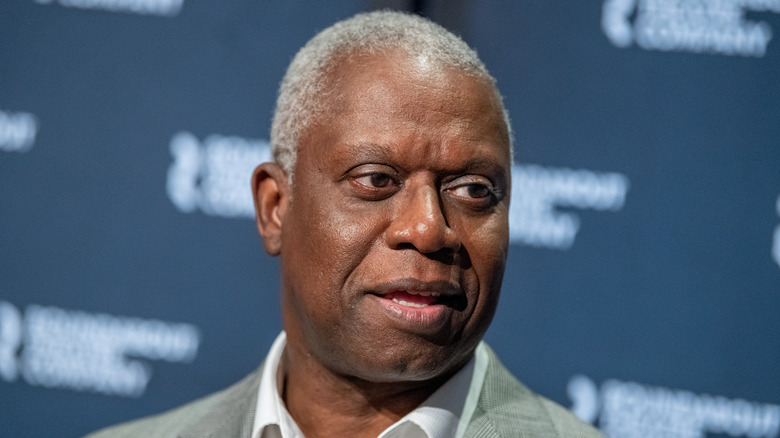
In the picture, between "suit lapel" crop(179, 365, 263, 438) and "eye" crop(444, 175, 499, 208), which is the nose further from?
"suit lapel" crop(179, 365, 263, 438)

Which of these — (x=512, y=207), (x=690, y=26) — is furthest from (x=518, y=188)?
(x=690, y=26)

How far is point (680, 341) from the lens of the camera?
2.33 meters

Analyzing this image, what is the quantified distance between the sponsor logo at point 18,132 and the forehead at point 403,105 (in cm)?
135

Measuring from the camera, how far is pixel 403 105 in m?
1.53

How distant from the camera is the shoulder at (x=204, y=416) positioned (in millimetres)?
1818

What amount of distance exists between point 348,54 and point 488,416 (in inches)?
30.6

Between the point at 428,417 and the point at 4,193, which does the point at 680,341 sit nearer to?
the point at 428,417

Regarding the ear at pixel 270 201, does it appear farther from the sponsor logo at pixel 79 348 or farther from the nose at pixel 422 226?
the sponsor logo at pixel 79 348

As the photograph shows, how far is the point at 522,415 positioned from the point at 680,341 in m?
0.87

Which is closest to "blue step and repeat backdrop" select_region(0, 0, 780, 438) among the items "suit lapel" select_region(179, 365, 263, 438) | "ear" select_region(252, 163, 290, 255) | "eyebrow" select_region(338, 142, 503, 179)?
"suit lapel" select_region(179, 365, 263, 438)

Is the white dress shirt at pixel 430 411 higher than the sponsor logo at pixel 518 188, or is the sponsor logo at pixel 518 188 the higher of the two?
the sponsor logo at pixel 518 188

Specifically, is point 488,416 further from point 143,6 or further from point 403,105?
point 143,6

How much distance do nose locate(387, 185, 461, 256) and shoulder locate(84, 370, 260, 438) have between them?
574 millimetres

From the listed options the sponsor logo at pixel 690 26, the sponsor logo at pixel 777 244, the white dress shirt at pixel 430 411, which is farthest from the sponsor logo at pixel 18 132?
the sponsor logo at pixel 777 244
